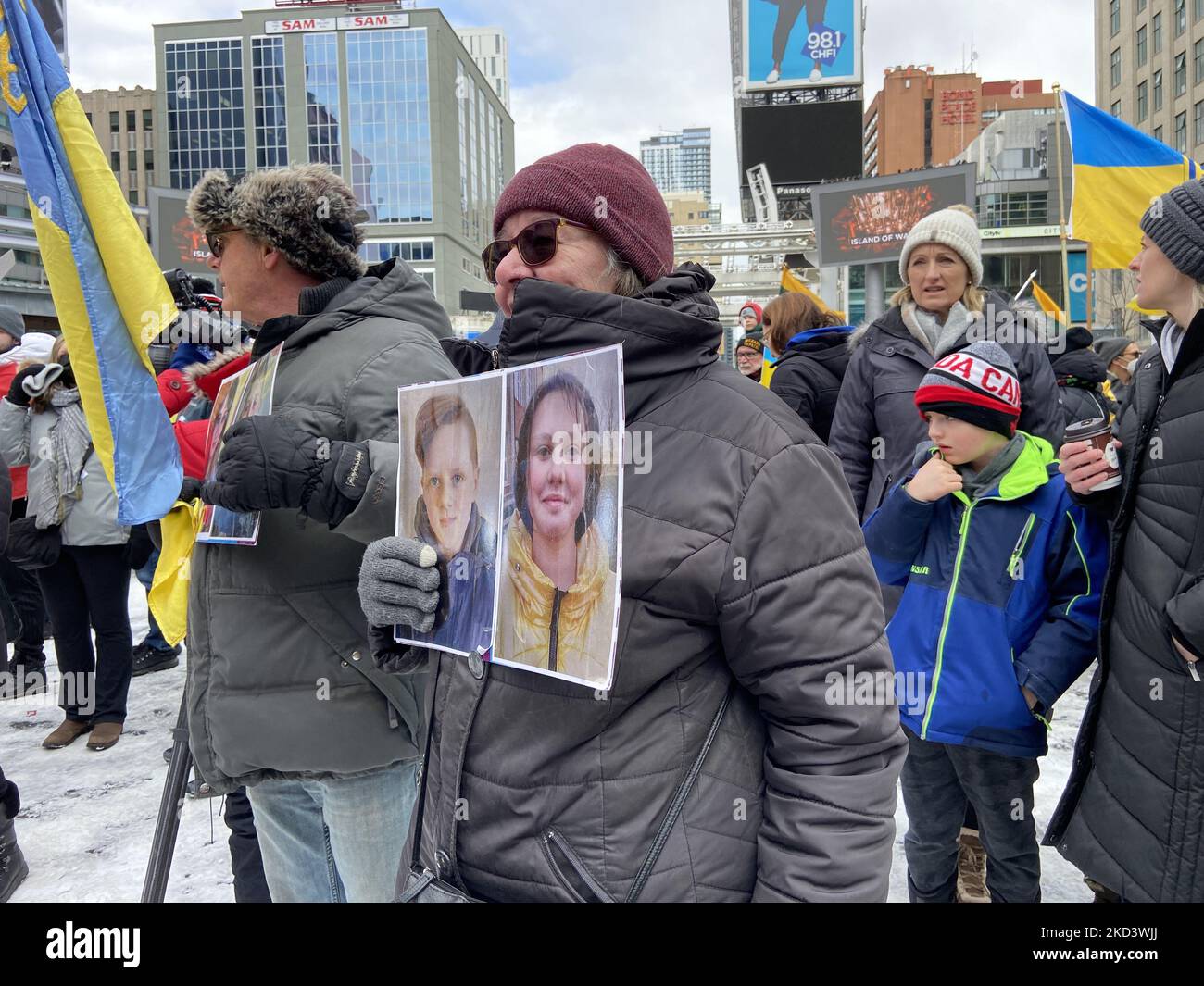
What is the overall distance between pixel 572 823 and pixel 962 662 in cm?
158

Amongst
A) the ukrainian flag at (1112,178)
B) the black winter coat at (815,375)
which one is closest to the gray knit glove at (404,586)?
the black winter coat at (815,375)

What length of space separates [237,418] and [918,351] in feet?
7.97

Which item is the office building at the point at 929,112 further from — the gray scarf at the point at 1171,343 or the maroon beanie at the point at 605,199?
the maroon beanie at the point at 605,199

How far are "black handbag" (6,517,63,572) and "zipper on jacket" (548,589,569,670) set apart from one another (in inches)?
163

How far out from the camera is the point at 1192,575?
181 centimetres

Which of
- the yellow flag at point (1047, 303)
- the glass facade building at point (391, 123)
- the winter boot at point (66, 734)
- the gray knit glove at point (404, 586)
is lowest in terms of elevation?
the winter boot at point (66, 734)

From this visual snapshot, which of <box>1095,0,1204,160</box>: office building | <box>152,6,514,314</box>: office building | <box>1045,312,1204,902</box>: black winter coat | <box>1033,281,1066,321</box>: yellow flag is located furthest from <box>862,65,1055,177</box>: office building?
<box>1045,312,1204,902</box>: black winter coat

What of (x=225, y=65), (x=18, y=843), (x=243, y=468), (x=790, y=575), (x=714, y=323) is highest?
(x=225, y=65)

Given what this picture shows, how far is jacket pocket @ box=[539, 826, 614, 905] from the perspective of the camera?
1.20m

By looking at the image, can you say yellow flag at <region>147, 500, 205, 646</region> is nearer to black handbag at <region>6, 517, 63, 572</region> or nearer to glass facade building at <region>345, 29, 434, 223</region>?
black handbag at <region>6, 517, 63, 572</region>

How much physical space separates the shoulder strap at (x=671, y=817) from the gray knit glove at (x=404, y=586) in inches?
17.5

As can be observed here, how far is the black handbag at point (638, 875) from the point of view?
1.20 meters
